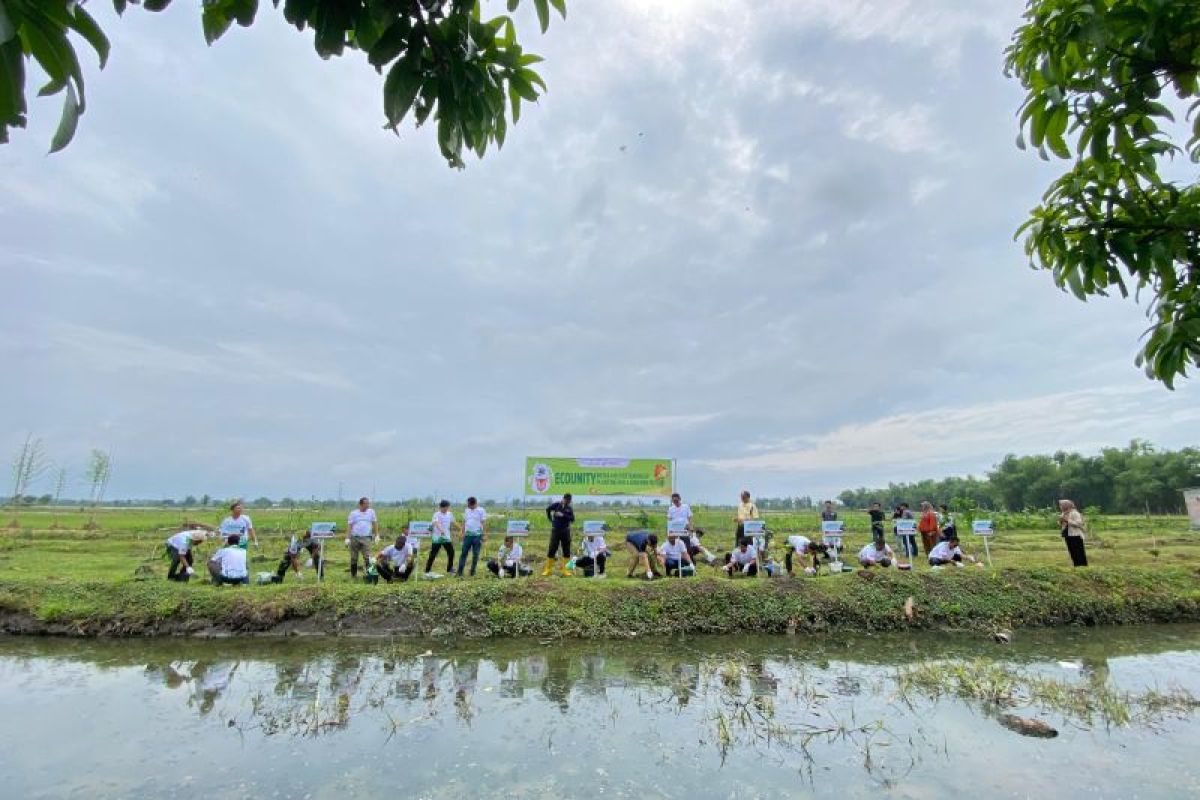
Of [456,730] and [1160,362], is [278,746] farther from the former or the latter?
[1160,362]

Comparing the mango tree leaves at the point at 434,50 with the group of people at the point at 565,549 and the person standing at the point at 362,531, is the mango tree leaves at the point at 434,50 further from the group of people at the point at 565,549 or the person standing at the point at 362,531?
the person standing at the point at 362,531

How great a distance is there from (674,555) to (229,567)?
8425 mm

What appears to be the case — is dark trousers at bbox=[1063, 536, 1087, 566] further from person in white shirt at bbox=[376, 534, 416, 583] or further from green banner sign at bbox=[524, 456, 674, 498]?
person in white shirt at bbox=[376, 534, 416, 583]

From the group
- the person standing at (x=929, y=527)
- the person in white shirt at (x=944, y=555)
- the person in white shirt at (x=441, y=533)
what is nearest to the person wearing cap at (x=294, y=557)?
the person in white shirt at (x=441, y=533)

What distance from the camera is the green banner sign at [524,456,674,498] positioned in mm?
17469

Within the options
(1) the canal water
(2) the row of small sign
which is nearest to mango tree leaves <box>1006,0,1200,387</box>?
(1) the canal water

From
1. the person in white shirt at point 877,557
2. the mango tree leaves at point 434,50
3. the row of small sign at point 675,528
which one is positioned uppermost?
the mango tree leaves at point 434,50

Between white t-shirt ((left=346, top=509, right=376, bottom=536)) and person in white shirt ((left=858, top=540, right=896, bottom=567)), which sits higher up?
white t-shirt ((left=346, top=509, right=376, bottom=536))

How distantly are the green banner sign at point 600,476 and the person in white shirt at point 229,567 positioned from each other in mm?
7498

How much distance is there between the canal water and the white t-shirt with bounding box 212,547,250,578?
216cm

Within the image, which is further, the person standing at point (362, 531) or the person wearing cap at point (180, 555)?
the person standing at point (362, 531)

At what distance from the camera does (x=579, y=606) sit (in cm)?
1025

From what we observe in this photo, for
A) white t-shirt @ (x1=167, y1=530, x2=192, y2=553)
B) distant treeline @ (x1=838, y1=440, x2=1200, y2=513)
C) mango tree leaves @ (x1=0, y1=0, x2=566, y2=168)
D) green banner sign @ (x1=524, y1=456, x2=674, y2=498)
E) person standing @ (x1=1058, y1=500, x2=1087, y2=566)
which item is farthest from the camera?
distant treeline @ (x1=838, y1=440, x2=1200, y2=513)

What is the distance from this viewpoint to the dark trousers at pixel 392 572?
39.8ft
